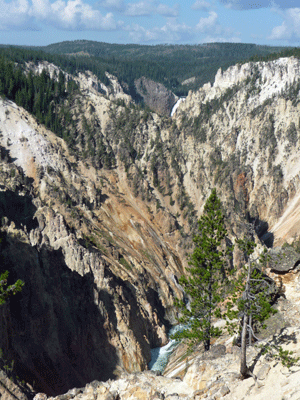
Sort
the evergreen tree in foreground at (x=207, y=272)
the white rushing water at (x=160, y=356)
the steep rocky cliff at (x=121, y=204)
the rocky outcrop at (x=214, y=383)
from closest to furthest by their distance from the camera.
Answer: the rocky outcrop at (x=214, y=383) < the evergreen tree in foreground at (x=207, y=272) < the steep rocky cliff at (x=121, y=204) < the white rushing water at (x=160, y=356)

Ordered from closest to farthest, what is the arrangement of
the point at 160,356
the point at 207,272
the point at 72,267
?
the point at 207,272, the point at 160,356, the point at 72,267

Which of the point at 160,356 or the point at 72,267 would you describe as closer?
the point at 160,356

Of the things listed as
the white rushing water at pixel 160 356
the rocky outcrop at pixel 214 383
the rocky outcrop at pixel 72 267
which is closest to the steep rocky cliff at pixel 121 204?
the rocky outcrop at pixel 72 267

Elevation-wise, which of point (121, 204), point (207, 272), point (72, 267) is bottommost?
point (72, 267)

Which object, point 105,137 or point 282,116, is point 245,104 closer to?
point 282,116

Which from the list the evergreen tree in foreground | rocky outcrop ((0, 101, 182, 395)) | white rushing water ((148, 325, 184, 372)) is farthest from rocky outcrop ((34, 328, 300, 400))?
white rushing water ((148, 325, 184, 372))

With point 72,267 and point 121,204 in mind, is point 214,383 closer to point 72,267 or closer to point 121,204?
point 72,267

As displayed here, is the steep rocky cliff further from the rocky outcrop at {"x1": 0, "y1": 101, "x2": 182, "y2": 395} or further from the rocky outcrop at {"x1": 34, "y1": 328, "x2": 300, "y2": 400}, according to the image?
the rocky outcrop at {"x1": 34, "y1": 328, "x2": 300, "y2": 400}

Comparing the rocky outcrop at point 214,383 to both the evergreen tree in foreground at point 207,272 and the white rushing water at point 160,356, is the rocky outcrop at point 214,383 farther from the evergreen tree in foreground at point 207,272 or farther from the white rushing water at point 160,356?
the white rushing water at point 160,356

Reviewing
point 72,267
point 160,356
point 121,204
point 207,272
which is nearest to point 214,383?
point 207,272
